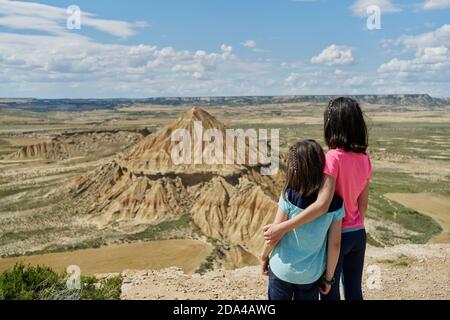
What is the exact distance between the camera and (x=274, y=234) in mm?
4629

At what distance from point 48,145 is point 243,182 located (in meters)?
60.3

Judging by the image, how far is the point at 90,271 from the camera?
69.5 feet

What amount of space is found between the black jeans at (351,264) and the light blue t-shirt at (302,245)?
363 millimetres

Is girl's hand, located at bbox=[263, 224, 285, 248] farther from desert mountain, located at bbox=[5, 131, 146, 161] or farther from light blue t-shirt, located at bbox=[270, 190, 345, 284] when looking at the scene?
desert mountain, located at bbox=[5, 131, 146, 161]

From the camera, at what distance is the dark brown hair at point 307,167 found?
4.56 metres

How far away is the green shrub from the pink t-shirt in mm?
5999

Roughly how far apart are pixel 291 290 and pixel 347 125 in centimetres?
185

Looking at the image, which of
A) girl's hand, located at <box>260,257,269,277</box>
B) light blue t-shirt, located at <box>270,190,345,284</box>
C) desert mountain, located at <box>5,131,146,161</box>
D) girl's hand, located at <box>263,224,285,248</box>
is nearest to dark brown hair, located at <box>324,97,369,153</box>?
light blue t-shirt, located at <box>270,190,345,284</box>

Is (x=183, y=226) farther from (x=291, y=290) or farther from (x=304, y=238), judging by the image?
(x=304, y=238)

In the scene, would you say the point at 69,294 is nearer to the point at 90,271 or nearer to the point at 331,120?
the point at 331,120

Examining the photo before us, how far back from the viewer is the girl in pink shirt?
4.58 metres

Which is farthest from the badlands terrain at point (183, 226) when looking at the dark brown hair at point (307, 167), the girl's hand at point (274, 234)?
the dark brown hair at point (307, 167)

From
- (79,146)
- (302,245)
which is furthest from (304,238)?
(79,146)

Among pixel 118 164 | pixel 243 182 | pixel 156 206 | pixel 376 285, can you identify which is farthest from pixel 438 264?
pixel 118 164
